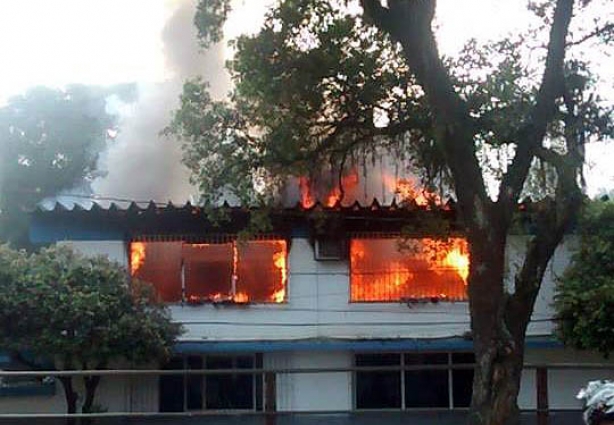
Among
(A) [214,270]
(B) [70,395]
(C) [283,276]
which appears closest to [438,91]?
(B) [70,395]

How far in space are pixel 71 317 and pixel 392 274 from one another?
710cm

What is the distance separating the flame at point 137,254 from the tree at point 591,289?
29.5 ft

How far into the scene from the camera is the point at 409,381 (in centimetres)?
1920

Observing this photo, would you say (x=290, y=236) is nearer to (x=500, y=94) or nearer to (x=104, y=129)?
(x=500, y=94)

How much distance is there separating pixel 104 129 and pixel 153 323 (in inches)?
622

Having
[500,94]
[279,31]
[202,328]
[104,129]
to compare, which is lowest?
[202,328]

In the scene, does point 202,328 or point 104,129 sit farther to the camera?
point 104,129

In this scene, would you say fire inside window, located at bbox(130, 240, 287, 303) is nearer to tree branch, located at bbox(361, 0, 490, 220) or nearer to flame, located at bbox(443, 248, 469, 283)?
flame, located at bbox(443, 248, 469, 283)

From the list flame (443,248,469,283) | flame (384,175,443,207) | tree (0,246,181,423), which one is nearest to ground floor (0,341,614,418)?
flame (443,248,469,283)

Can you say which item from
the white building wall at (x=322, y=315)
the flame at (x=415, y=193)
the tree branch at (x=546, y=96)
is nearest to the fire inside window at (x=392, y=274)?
the white building wall at (x=322, y=315)

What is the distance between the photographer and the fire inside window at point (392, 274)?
19.4 metres

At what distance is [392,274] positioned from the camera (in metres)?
19.4

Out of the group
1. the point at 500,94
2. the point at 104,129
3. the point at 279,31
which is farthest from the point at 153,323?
the point at 104,129

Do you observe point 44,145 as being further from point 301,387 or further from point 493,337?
point 493,337
